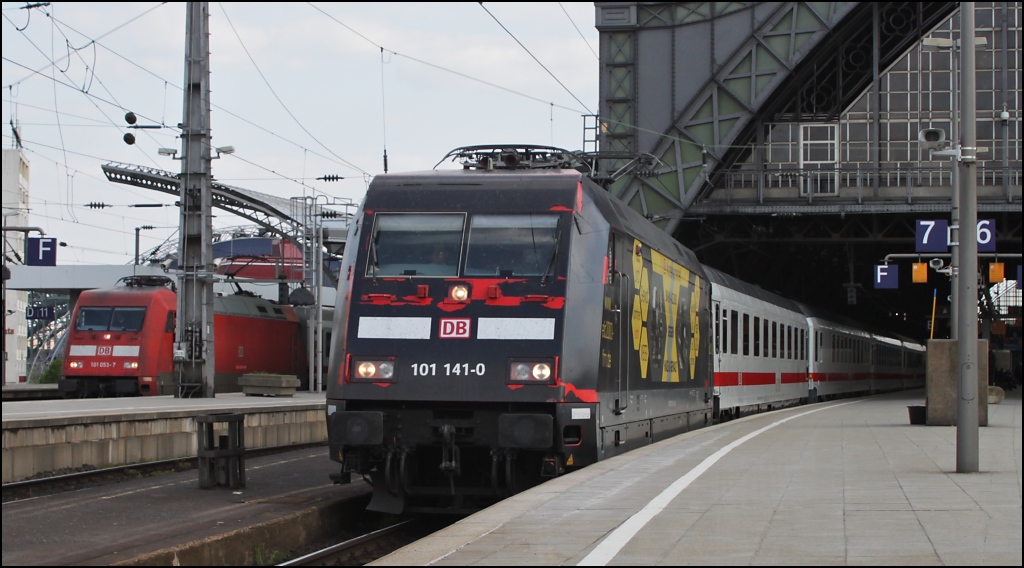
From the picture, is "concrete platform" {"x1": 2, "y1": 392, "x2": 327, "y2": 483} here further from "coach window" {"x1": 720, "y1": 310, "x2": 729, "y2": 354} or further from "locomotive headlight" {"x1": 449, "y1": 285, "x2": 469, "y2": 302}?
"coach window" {"x1": 720, "y1": 310, "x2": 729, "y2": 354}

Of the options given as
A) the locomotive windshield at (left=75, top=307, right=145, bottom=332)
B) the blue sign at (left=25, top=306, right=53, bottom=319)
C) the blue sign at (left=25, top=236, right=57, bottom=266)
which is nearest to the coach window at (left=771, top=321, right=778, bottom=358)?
the locomotive windshield at (left=75, top=307, right=145, bottom=332)

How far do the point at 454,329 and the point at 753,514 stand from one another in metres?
3.72

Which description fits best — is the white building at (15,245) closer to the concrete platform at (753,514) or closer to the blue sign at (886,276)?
the blue sign at (886,276)

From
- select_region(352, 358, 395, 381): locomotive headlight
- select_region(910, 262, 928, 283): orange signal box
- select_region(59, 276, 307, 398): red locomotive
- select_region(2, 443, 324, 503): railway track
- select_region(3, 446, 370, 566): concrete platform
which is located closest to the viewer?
select_region(3, 446, 370, 566): concrete platform

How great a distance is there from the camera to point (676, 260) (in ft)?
57.6

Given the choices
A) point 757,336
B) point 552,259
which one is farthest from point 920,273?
point 552,259

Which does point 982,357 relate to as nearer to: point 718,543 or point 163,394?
point 718,543

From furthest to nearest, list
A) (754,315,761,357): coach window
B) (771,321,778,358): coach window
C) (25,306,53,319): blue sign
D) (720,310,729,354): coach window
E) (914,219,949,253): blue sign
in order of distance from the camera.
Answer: (25,306,53,319): blue sign
(771,321,778,358): coach window
(754,315,761,357): coach window
(914,219,949,253): blue sign
(720,310,729,354): coach window

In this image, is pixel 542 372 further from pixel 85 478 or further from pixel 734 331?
pixel 734 331

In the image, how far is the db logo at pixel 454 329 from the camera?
11.6m

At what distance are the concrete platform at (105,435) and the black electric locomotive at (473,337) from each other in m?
5.91

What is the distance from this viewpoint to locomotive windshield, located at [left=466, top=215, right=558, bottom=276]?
11.8m

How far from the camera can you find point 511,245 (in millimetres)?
11914

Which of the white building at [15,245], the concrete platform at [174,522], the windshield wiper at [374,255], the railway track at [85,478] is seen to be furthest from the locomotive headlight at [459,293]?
the white building at [15,245]
